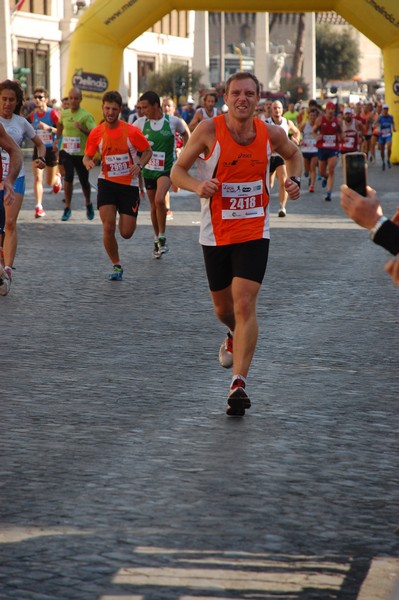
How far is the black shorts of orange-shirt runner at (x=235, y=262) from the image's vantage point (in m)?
6.93

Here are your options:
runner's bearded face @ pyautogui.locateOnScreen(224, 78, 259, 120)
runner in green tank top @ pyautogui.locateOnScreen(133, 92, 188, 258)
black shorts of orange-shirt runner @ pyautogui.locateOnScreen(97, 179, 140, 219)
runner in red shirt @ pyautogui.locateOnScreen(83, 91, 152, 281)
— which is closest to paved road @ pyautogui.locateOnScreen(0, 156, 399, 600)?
runner in red shirt @ pyautogui.locateOnScreen(83, 91, 152, 281)

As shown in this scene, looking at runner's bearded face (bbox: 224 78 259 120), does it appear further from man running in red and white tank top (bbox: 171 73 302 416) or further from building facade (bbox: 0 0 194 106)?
building facade (bbox: 0 0 194 106)

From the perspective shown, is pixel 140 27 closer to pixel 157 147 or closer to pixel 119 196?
pixel 157 147

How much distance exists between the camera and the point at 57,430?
613 cm

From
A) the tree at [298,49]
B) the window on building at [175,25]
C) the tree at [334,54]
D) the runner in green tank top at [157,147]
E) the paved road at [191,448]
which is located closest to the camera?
the paved road at [191,448]

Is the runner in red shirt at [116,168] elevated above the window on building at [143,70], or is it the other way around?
the window on building at [143,70]

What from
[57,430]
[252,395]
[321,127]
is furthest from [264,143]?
[321,127]

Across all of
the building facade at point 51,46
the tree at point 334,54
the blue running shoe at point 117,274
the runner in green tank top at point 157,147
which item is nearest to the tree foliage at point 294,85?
the building facade at point 51,46

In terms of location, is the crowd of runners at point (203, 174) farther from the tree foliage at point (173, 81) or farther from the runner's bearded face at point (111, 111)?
the tree foliage at point (173, 81)

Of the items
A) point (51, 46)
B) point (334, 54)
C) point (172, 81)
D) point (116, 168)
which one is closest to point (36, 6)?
point (51, 46)

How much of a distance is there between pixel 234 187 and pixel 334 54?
11266 cm

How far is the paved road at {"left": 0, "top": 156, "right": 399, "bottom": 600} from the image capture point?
13.4 ft

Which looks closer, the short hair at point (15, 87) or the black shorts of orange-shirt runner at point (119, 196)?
the short hair at point (15, 87)

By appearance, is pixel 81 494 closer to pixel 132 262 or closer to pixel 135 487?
pixel 135 487
